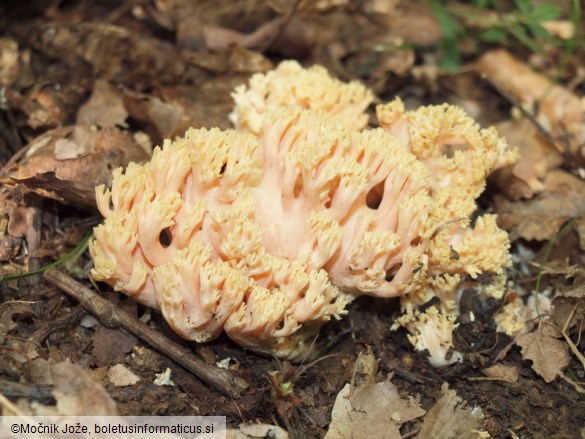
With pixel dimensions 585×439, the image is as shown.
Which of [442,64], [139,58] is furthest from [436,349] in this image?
[139,58]

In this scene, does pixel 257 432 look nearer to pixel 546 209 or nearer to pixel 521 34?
pixel 546 209

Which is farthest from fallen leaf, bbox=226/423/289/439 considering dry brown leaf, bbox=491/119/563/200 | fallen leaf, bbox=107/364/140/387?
dry brown leaf, bbox=491/119/563/200

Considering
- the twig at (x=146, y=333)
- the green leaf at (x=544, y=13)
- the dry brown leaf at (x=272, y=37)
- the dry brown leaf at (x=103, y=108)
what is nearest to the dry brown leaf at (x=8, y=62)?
the dry brown leaf at (x=103, y=108)

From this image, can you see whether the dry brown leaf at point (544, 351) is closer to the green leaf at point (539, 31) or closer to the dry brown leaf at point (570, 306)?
the dry brown leaf at point (570, 306)

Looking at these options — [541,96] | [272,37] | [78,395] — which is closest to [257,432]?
[78,395]

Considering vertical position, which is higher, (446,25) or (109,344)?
(446,25)

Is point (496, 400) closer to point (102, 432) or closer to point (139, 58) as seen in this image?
point (102, 432)
